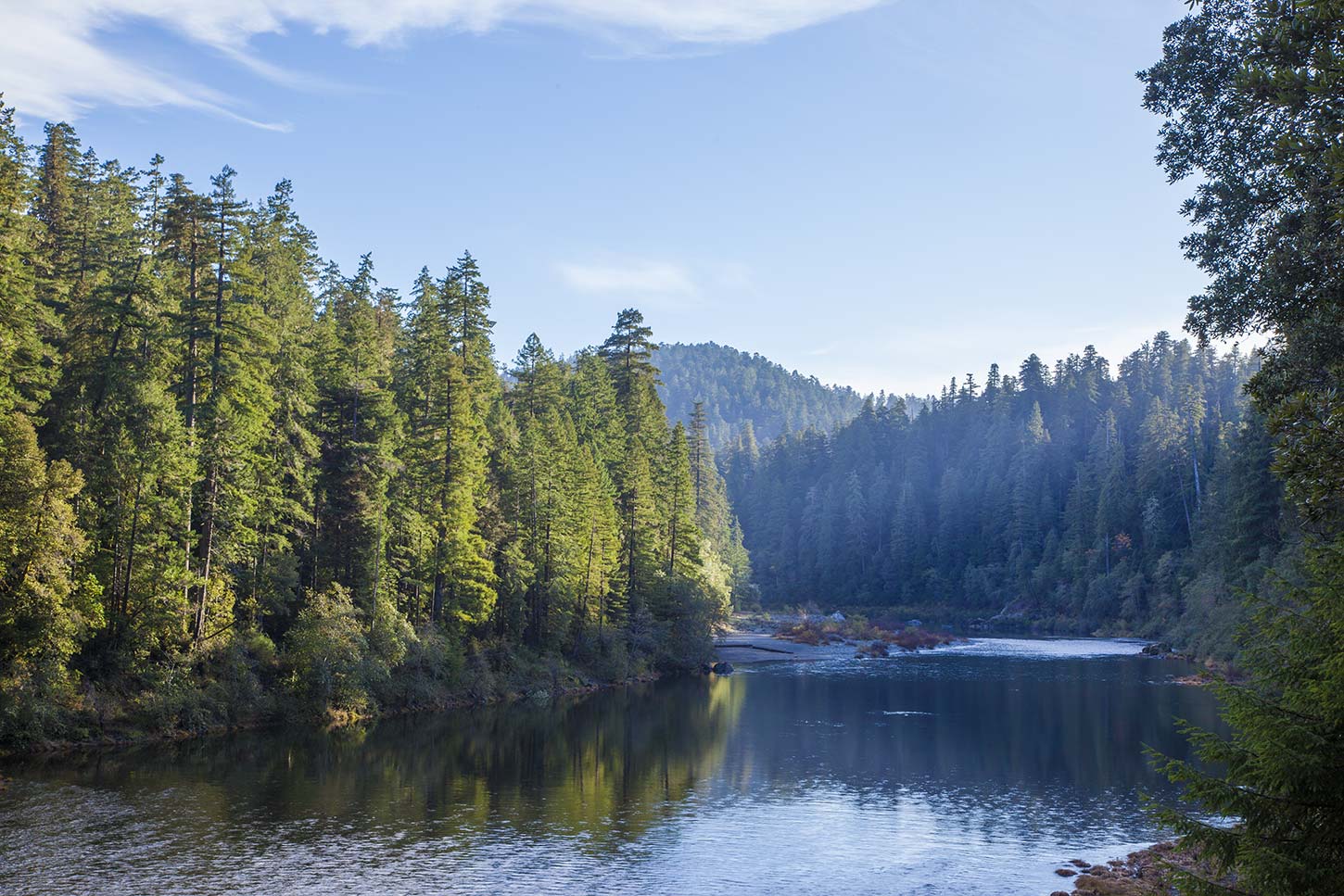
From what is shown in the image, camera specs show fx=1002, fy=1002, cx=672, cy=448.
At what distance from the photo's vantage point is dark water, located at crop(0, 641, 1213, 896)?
2238 cm

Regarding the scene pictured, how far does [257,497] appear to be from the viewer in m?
44.0

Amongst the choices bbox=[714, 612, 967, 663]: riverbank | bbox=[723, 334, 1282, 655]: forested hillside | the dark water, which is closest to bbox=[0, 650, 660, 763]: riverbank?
the dark water

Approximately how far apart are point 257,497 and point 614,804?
75.1 feet

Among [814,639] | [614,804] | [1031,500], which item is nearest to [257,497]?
[614,804]

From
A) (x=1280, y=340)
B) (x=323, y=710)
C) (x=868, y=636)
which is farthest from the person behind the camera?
(x=868, y=636)

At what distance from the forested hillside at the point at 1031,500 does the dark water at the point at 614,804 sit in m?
40.5

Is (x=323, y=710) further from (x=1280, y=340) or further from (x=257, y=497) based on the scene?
(x=1280, y=340)

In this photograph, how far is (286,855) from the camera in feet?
76.9

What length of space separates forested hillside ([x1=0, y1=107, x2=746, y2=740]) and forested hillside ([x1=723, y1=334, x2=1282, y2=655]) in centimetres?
4662

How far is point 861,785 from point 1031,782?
6002mm

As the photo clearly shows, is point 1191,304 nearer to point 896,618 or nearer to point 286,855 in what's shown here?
point 286,855

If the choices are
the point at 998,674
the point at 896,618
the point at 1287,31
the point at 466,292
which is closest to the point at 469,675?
the point at 466,292

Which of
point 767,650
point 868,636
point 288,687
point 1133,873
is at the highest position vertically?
point 288,687

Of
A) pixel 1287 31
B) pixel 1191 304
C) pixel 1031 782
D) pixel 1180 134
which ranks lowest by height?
pixel 1031 782
